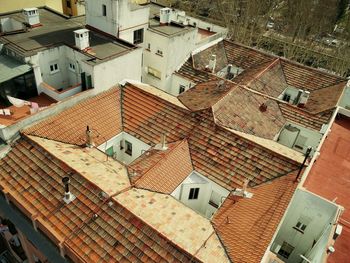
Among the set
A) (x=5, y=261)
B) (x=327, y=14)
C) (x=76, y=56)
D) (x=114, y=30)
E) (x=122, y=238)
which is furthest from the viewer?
(x=327, y=14)

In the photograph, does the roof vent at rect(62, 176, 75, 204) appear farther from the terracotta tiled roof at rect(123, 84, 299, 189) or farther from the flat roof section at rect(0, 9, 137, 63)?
the flat roof section at rect(0, 9, 137, 63)

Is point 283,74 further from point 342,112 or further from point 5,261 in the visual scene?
point 5,261

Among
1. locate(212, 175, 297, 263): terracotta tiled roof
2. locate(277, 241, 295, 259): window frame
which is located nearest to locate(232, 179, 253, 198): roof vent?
locate(212, 175, 297, 263): terracotta tiled roof

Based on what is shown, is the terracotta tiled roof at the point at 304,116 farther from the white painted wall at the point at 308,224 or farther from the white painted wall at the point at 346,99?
the white painted wall at the point at 308,224

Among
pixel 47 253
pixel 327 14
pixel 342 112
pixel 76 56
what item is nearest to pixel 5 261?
pixel 47 253

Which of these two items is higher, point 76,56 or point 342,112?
point 76,56

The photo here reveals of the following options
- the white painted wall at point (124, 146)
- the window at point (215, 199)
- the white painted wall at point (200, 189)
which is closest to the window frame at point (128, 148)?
the white painted wall at point (124, 146)
